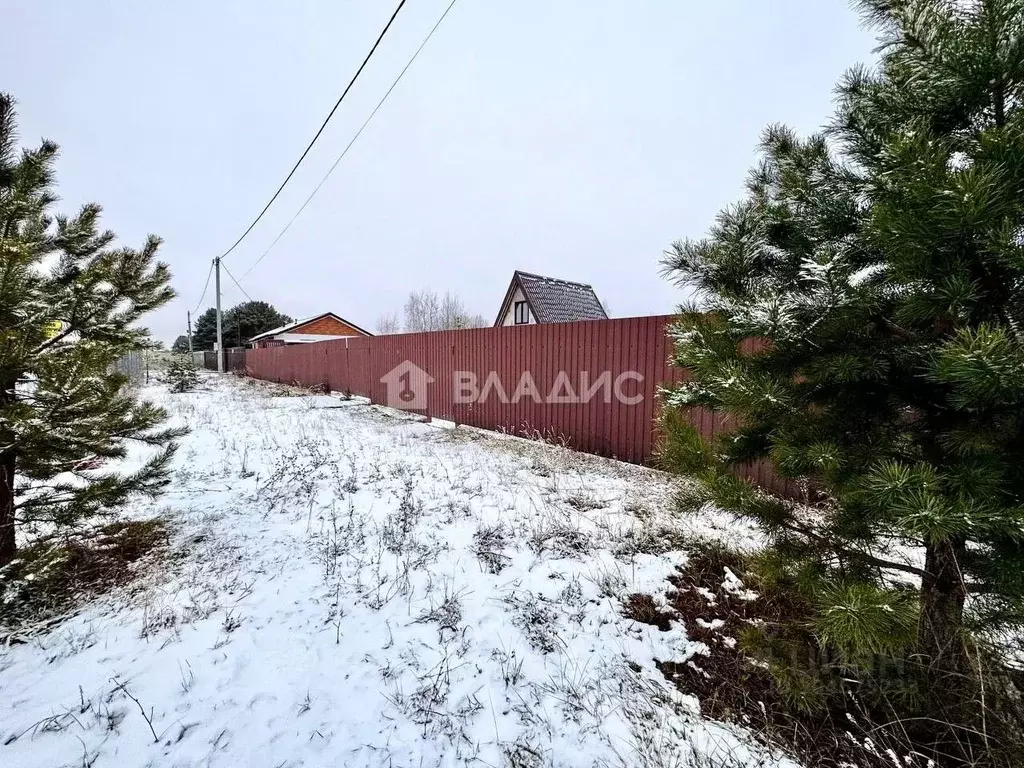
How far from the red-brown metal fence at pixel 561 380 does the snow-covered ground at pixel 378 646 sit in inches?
47.9

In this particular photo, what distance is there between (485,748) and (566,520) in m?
1.69

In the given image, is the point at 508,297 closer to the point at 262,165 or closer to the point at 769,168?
the point at 262,165

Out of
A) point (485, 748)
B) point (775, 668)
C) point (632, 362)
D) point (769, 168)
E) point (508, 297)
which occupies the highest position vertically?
point (508, 297)

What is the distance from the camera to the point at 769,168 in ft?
5.09

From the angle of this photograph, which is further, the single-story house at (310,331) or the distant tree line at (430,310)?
the distant tree line at (430,310)

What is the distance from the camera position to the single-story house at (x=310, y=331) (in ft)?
81.0

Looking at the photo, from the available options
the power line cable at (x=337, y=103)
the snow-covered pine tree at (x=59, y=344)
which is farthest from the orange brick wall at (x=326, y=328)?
the snow-covered pine tree at (x=59, y=344)

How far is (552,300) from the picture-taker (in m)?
16.6

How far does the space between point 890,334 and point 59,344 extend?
3.67 m

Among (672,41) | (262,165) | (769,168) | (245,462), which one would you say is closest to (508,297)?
(262,165)

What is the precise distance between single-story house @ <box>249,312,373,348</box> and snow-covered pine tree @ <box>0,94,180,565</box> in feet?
75.3

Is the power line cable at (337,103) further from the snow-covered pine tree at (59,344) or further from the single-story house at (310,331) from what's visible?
the single-story house at (310,331)

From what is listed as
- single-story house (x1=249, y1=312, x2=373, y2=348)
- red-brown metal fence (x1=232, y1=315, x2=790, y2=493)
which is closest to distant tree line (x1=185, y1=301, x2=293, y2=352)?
single-story house (x1=249, y1=312, x2=373, y2=348)

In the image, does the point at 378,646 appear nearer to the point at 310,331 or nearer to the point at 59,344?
the point at 59,344
